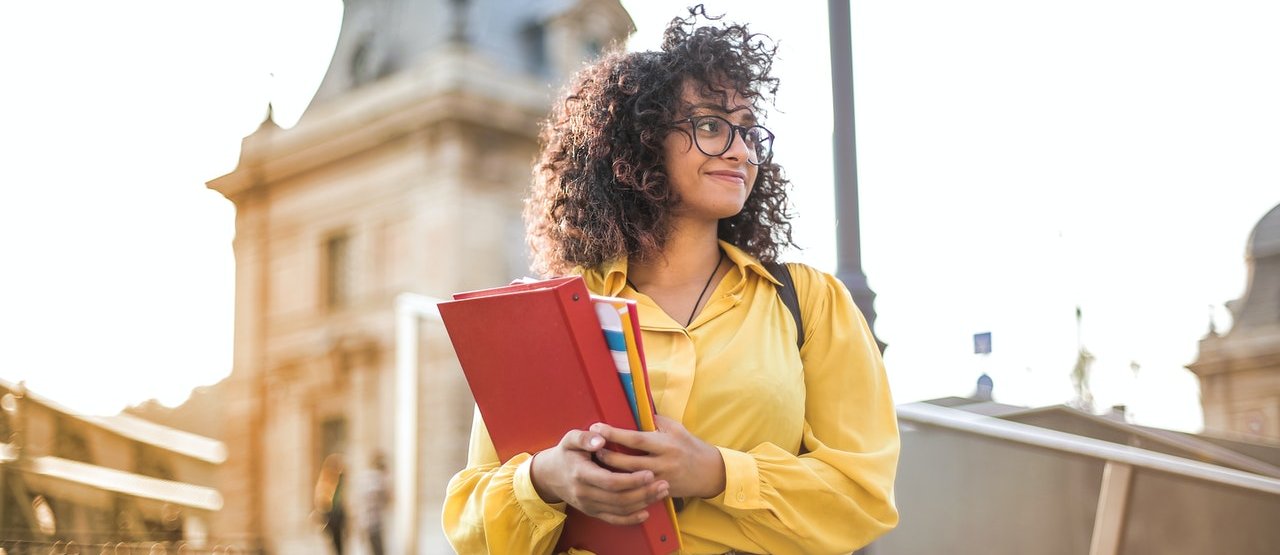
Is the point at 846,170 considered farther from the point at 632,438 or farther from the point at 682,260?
the point at 632,438

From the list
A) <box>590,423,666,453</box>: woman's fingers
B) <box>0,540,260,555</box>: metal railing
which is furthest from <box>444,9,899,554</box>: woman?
<box>0,540,260,555</box>: metal railing

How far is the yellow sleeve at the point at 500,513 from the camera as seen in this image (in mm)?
1742

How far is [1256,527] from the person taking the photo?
10.3 feet

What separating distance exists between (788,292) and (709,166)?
0.26 m

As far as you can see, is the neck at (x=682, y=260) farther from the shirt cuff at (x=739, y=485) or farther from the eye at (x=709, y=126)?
the shirt cuff at (x=739, y=485)

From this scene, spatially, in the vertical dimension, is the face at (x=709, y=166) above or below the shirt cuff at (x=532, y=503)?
above

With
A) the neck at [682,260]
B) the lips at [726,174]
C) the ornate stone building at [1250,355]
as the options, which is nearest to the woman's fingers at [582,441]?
the neck at [682,260]

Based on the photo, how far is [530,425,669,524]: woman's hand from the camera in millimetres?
1618

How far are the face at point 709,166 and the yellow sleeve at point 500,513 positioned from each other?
547 mm

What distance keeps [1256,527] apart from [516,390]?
8.01ft

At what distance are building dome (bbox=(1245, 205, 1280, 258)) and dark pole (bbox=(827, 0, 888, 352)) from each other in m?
1.26

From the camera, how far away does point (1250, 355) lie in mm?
3623

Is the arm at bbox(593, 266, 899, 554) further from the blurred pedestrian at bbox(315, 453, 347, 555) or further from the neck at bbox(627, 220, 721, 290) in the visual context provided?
the blurred pedestrian at bbox(315, 453, 347, 555)

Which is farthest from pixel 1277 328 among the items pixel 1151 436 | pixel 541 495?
pixel 541 495
